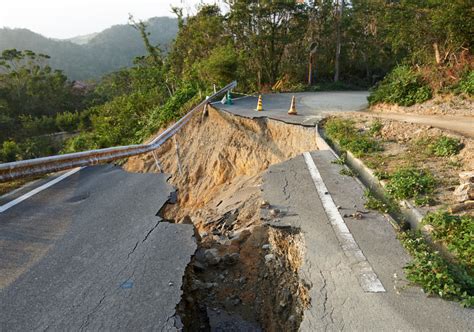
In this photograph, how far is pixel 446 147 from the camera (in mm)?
5918

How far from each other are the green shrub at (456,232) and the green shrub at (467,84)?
7.41 metres

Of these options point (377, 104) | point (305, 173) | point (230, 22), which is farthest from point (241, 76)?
point (305, 173)

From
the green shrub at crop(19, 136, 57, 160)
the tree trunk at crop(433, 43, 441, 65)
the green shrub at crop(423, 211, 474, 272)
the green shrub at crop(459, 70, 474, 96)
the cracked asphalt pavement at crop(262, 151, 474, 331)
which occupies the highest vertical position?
the tree trunk at crop(433, 43, 441, 65)

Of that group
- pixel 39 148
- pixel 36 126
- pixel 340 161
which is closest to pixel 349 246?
pixel 340 161

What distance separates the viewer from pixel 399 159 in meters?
5.99

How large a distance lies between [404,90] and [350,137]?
4.91 m

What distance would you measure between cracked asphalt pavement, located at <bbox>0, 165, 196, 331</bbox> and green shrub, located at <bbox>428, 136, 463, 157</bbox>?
16.7 ft

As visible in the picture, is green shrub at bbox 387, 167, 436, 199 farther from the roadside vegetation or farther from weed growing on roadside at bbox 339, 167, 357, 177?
weed growing on roadside at bbox 339, 167, 357, 177

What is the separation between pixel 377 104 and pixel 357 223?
8599 mm

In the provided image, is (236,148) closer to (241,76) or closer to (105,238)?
(105,238)

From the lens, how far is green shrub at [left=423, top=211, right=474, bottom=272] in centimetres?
332

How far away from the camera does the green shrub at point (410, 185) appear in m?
4.65

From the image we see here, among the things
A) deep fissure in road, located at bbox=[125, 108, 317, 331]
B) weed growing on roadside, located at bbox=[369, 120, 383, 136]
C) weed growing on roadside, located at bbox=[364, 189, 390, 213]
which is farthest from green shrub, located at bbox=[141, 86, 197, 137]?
weed growing on roadside, located at bbox=[364, 189, 390, 213]

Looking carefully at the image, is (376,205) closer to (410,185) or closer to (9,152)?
(410,185)
